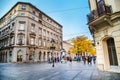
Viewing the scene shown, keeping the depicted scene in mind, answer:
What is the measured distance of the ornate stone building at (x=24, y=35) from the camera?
32.1 metres

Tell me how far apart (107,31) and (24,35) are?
27.3 metres

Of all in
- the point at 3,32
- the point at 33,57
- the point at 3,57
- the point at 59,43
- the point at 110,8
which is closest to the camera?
the point at 110,8

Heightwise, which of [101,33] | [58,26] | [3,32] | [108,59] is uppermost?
[58,26]

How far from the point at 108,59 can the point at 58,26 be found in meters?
44.9

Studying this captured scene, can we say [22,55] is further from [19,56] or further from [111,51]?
[111,51]

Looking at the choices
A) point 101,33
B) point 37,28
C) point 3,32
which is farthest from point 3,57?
point 101,33

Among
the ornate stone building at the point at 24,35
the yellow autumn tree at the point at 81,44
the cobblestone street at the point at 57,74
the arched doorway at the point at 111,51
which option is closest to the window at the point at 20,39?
the ornate stone building at the point at 24,35

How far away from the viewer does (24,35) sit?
109ft

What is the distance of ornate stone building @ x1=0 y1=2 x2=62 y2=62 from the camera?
32.1 metres

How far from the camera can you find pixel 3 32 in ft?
137

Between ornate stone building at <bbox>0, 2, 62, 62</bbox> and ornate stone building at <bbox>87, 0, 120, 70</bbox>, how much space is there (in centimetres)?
1812

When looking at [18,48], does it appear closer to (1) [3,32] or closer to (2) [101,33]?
(1) [3,32]

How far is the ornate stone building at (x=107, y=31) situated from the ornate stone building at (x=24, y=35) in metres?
18.1

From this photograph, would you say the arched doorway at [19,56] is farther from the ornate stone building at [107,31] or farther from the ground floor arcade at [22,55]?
the ornate stone building at [107,31]
